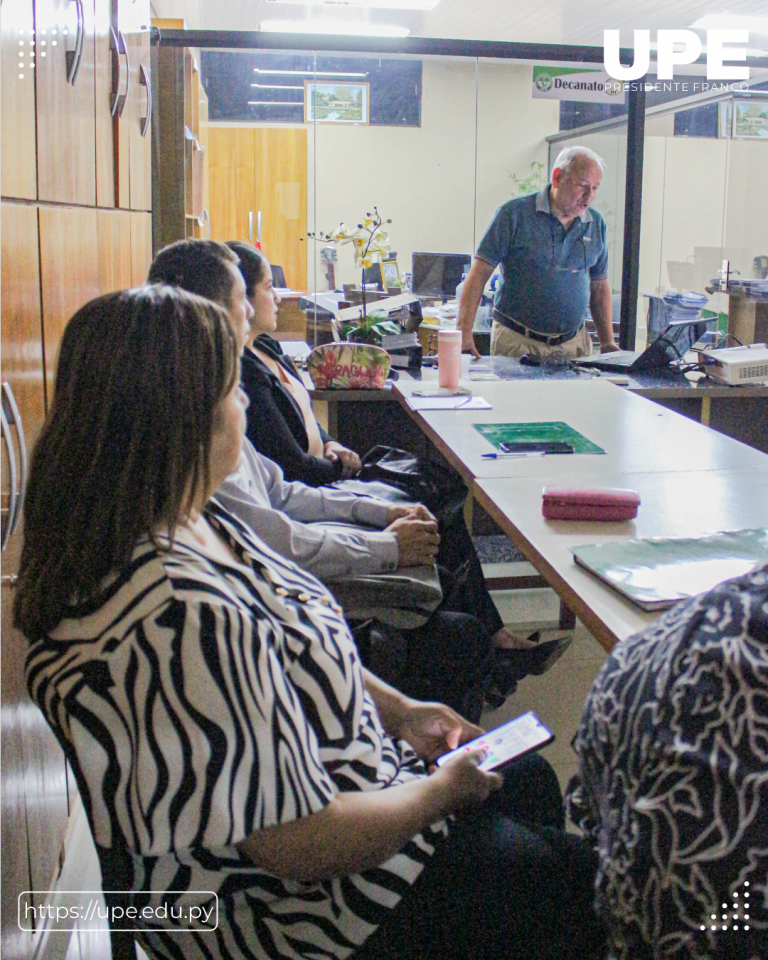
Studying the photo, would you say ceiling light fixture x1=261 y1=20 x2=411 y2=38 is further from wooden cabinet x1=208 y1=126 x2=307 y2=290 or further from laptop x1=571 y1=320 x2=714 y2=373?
laptop x1=571 y1=320 x2=714 y2=373

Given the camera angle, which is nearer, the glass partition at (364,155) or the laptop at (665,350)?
the laptop at (665,350)

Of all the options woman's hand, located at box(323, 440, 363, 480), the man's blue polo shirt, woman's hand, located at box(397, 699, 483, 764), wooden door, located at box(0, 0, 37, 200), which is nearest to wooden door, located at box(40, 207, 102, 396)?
wooden door, located at box(0, 0, 37, 200)

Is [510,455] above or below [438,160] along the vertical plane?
below

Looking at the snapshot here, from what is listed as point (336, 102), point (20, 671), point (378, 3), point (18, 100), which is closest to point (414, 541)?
point (20, 671)

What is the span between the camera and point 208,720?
0.85m

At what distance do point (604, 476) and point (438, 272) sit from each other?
414 centimetres

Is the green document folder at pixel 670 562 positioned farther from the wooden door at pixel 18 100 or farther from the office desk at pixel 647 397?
the office desk at pixel 647 397

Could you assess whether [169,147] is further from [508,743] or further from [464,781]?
[464,781]

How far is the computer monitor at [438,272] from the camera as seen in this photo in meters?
5.90

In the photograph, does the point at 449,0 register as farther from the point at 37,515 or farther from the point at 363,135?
the point at 37,515

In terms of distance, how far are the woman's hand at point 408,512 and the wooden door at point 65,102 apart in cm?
Answer: 89

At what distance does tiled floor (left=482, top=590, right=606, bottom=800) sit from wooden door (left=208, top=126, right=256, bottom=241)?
3629 millimetres

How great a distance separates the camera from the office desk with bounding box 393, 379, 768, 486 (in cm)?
208

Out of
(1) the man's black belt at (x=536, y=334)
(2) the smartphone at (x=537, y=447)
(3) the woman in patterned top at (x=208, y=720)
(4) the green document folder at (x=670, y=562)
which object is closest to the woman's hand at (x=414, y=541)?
(2) the smartphone at (x=537, y=447)
